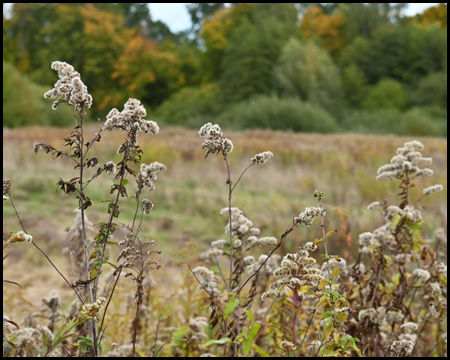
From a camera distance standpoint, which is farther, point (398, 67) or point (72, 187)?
point (398, 67)

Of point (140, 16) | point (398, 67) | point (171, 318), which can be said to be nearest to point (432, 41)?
point (398, 67)

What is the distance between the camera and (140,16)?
42.8 metres

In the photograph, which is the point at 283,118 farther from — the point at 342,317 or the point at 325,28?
the point at 342,317

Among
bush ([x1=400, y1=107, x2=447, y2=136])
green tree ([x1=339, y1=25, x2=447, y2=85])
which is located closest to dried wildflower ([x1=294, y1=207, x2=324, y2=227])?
bush ([x1=400, y1=107, x2=447, y2=136])

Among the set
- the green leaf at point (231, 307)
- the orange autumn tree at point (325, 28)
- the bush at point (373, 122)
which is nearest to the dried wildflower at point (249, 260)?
the green leaf at point (231, 307)

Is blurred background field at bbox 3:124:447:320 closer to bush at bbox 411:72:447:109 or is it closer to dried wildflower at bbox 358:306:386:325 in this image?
dried wildflower at bbox 358:306:386:325

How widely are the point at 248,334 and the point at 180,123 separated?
1273 inches

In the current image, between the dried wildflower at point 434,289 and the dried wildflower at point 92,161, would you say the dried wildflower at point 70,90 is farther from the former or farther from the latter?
the dried wildflower at point 434,289

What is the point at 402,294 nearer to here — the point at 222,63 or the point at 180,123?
the point at 180,123

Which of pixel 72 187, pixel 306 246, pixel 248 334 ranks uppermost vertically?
pixel 72 187

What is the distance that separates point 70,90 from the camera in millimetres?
1530

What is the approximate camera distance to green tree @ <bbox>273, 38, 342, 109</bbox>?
3381cm

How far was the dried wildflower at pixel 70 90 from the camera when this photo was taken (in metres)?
1.50

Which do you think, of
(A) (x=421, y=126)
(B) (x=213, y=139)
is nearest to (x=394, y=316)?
(B) (x=213, y=139)
